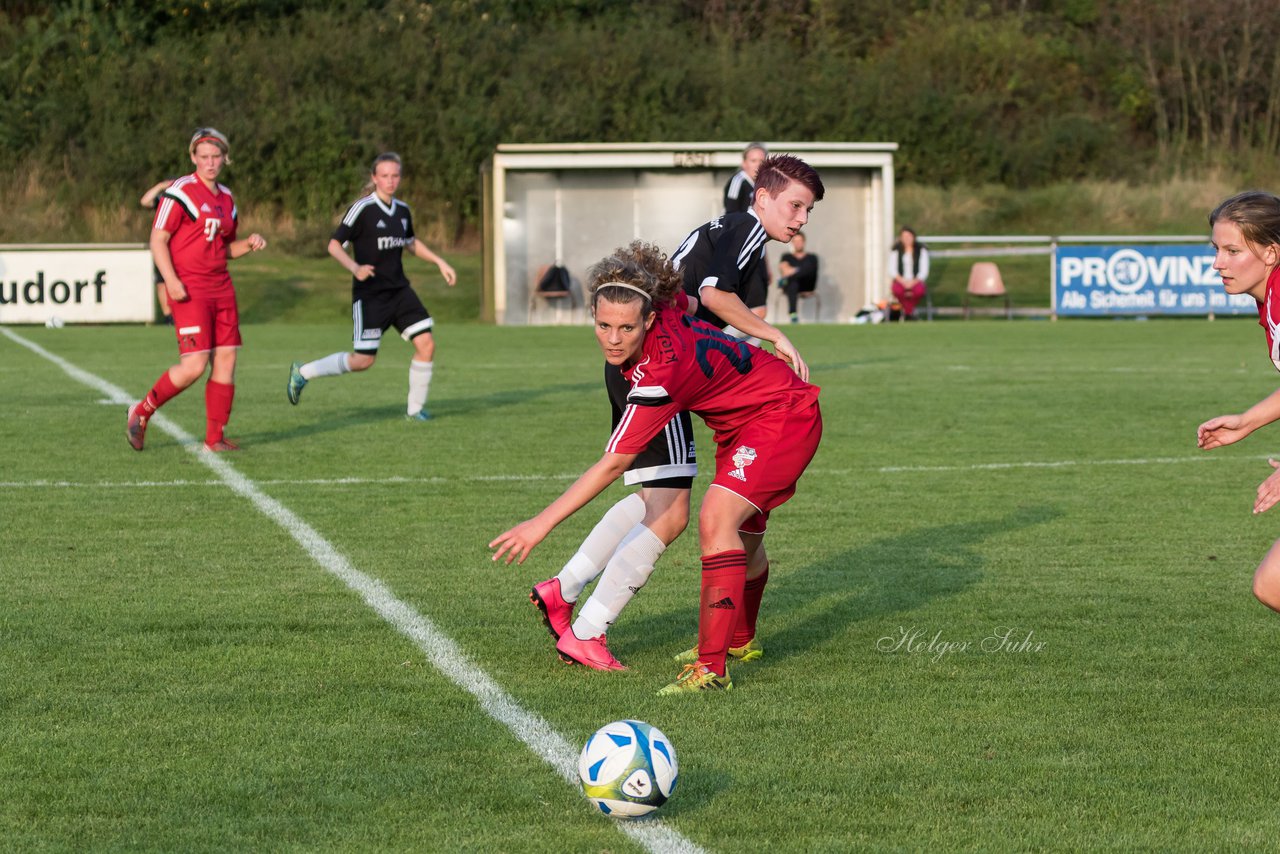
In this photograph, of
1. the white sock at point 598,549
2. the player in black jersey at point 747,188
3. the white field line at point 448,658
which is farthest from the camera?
the player in black jersey at point 747,188

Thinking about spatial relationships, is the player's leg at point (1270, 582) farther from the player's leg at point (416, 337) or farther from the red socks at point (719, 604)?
the player's leg at point (416, 337)

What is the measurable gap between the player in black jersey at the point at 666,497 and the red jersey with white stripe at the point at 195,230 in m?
5.42

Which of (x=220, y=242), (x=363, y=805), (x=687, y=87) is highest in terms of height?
(x=687, y=87)

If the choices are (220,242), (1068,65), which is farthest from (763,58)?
(220,242)

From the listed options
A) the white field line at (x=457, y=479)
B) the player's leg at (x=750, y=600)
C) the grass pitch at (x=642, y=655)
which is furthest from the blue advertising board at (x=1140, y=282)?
the player's leg at (x=750, y=600)

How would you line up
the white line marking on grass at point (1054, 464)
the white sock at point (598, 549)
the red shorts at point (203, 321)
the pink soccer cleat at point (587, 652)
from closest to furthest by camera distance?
the pink soccer cleat at point (587, 652), the white sock at point (598, 549), the white line marking on grass at point (1054, 464), the red shorts at point (203, 321)

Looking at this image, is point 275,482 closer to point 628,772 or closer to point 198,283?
point 198,283

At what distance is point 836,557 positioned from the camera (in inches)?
287

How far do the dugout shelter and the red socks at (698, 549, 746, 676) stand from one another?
888 inches

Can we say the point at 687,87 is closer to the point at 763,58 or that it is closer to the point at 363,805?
the point at 763,58

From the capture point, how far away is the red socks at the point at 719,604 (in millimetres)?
5020

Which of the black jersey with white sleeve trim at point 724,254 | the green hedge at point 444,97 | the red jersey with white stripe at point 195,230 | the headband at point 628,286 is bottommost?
the headband at point 628,286

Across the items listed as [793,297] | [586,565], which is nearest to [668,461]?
[586,565]

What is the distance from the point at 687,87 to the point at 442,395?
27631 millimetres
